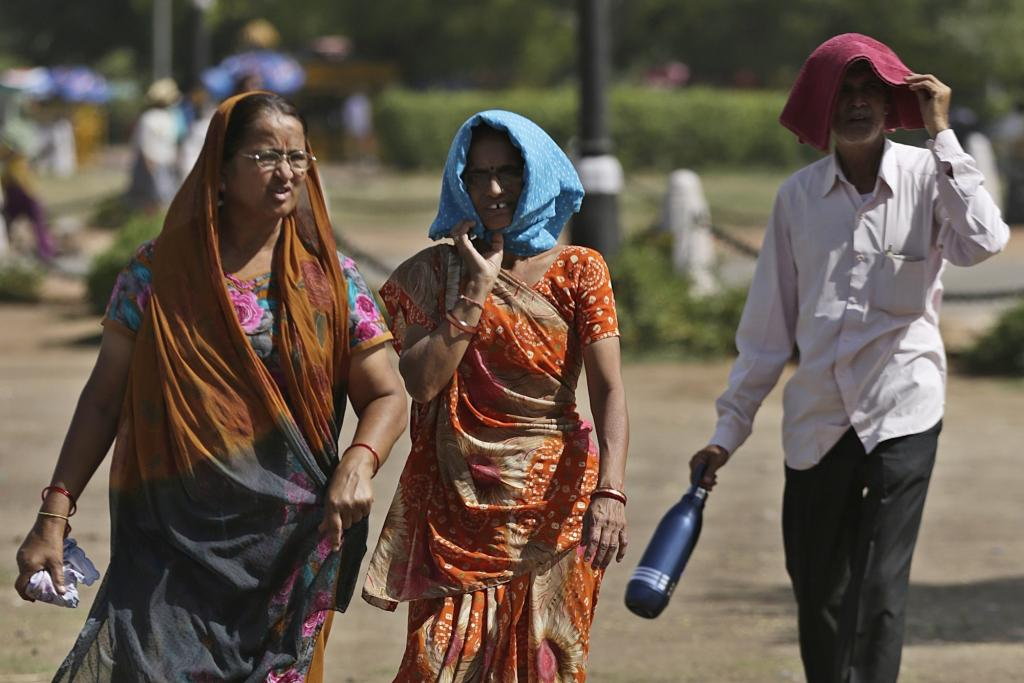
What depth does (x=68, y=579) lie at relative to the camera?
3.93m

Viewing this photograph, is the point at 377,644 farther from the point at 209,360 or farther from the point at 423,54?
the point at 423,54

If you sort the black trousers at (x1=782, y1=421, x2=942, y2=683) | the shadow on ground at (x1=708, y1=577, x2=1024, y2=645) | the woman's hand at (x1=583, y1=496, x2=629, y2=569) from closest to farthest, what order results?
the woman's hand at (x1=583, y1=496, x2=629, y2=569) < the black trousers at (x1=782, y1=421, x2=942, y2=683) < the shadow on ground at (x1=708, y1=577, x2=1024, y2=645)

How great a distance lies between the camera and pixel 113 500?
3951 mm

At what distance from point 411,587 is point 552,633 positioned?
318 mm

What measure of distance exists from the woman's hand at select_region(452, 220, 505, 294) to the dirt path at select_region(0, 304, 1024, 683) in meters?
2.19

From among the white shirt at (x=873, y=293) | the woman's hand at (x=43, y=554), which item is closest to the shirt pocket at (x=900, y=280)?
the white shirt at (x=873, y=293)

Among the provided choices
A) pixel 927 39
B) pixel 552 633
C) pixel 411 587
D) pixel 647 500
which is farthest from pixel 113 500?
pixel 927 39

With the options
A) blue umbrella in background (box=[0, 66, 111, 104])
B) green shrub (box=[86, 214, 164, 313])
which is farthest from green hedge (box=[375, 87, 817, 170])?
green shrub (box=[86, 214, 164, 313])

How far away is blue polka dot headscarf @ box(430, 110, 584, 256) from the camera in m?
3.97

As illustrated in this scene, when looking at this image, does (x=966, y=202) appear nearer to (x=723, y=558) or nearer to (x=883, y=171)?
(x=883, y=171)

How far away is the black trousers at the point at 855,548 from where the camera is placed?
15.4ft

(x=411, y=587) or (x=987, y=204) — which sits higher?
(x=987, y=204)

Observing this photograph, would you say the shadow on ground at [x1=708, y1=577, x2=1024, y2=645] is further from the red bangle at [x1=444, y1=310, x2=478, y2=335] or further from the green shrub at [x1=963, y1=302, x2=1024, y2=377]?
the green shrub at [x1=963, y1=302, x2=1024, y2=377]

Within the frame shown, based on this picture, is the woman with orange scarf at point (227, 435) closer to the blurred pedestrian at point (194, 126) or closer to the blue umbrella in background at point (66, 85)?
the blurred pedestrian at point (194, 126)
